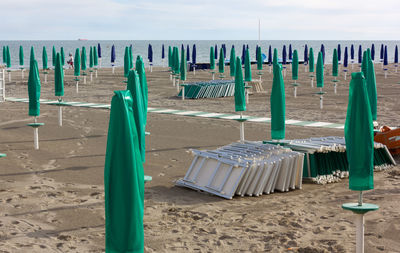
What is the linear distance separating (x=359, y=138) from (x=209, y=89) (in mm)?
18958

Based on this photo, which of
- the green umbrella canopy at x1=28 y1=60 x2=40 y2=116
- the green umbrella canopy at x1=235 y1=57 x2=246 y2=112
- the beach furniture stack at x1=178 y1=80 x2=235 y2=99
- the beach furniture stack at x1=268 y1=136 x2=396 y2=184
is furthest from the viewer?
the beach furniture stack at x1=178 y1=80 x2=235 y2=99

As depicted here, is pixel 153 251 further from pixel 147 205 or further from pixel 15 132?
pixel 15 132

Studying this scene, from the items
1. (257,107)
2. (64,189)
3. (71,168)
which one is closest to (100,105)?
(257,107)

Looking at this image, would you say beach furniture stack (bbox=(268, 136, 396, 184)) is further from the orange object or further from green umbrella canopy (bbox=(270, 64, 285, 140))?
the orange object

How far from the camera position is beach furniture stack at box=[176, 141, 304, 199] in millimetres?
8883

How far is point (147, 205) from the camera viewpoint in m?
8.44

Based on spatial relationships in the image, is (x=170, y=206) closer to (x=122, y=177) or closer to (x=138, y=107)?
(x=138, y=107)

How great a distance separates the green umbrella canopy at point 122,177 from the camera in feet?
13.3

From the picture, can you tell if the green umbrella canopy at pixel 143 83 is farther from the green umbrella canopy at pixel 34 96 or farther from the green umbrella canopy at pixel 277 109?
the green umbrella canopy at pixel 34 96

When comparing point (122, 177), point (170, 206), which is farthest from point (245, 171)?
point (122, 177)

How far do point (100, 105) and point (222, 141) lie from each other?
8.77 metres

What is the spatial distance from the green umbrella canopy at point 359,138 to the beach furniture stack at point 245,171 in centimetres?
327

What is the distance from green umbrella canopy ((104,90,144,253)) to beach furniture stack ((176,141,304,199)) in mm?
4731

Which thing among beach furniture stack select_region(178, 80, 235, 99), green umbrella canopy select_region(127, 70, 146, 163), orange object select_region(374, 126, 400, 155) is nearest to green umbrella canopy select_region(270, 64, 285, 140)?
orange object select_region(374, 126, 400, 155)
